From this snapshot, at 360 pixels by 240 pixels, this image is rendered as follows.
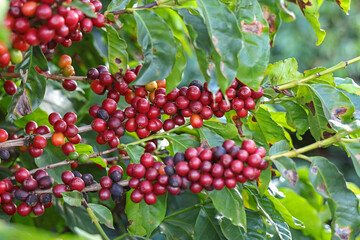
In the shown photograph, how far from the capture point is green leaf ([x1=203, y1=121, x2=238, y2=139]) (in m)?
0.76

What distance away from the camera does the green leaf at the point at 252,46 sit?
67 cm

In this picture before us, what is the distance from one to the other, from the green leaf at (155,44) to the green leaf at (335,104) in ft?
0.98

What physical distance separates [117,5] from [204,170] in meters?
0.35

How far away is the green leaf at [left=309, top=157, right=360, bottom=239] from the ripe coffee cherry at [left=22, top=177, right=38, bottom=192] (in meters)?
0.46

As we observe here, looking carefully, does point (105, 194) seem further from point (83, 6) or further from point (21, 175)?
point (83, 6)

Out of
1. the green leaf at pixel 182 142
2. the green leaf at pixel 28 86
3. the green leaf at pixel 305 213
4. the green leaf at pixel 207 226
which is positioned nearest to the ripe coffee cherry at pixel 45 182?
the green leaf at pixel 28 86

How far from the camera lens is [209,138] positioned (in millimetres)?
766

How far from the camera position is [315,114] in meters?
0.80

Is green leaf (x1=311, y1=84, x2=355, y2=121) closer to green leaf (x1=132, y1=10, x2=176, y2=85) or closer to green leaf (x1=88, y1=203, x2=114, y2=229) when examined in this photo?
green leaf (x1=132, y1=10, x2=176, y2=85)

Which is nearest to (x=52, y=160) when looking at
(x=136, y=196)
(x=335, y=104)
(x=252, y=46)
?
(x=136, y=196)

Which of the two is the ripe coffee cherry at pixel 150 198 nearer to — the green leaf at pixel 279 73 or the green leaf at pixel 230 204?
the green leaf at pixel 230 204

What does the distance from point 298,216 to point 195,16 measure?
0.78m

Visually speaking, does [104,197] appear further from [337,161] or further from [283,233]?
[337,161]

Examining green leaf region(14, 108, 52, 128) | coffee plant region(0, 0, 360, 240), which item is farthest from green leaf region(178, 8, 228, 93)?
green leaf region(14, 108, 52, 128)
